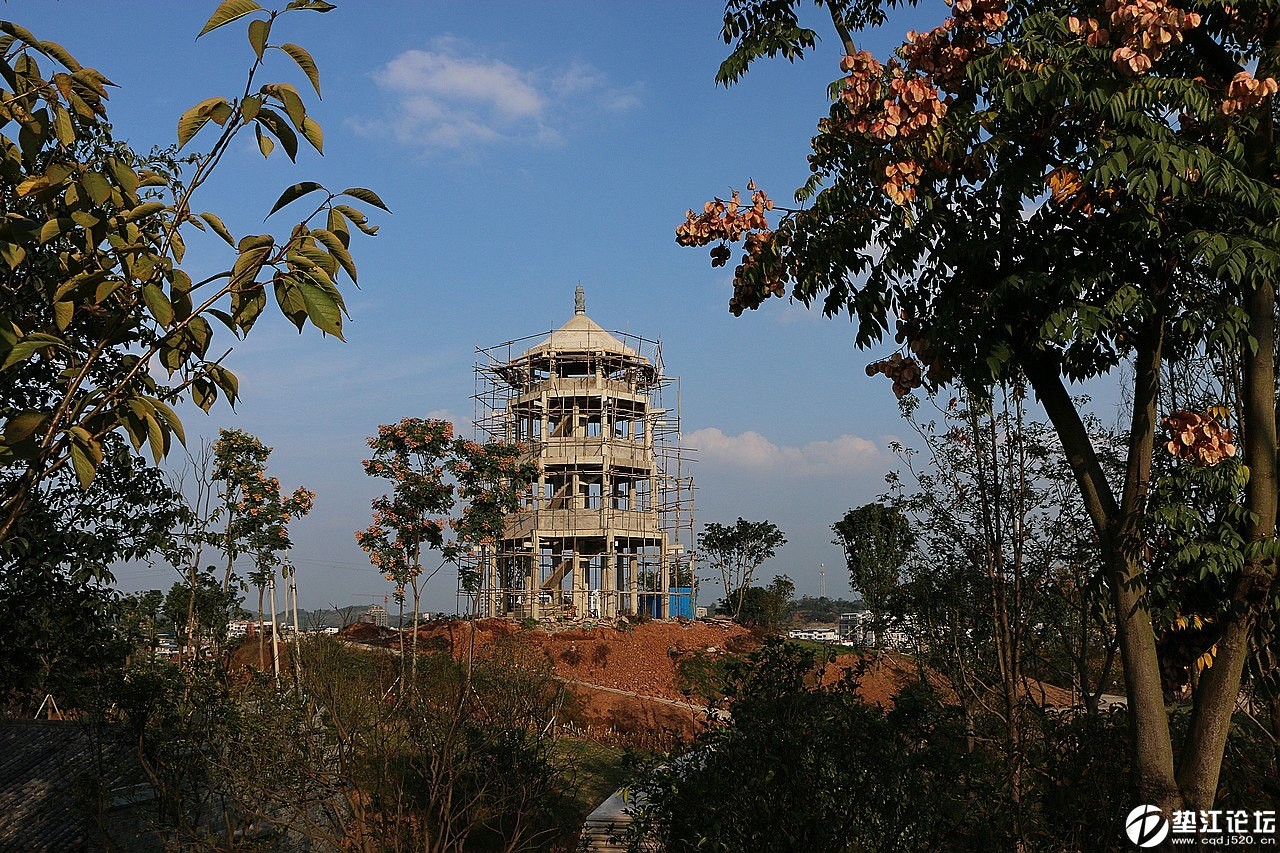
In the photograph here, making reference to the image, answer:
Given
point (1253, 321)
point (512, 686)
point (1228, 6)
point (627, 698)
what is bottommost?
point (627, 698)

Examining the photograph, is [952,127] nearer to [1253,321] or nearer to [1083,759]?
[1253,321]

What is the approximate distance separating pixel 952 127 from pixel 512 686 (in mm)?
9294

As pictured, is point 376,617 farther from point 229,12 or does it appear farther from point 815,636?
point 229,12

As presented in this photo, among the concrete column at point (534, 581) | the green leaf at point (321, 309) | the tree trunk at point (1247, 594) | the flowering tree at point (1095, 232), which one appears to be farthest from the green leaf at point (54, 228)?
the concrete column at point (534, 581)

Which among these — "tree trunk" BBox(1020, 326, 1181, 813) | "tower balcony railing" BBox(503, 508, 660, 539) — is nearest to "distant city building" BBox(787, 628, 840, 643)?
"tree trunk" BBox(1020, 326, 1181, 813)

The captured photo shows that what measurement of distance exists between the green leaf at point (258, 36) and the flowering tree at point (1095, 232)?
11.9ft

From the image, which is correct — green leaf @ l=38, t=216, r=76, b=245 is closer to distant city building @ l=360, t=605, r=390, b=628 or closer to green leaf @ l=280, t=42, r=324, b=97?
green leaf @ l=280, t=42, r=324, b=97

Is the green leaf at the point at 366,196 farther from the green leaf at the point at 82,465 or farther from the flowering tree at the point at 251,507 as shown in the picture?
the flowering tree at the point at 251,507

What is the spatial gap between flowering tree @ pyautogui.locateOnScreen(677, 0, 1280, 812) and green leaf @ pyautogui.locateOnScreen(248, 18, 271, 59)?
3.64 m

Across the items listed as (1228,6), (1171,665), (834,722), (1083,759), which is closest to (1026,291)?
Answer: (1228,6)

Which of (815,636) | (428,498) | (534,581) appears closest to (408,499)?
(428,498)

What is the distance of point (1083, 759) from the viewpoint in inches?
285

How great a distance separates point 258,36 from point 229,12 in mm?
84

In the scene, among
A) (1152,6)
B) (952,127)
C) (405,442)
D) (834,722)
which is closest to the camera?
(1152,6)
